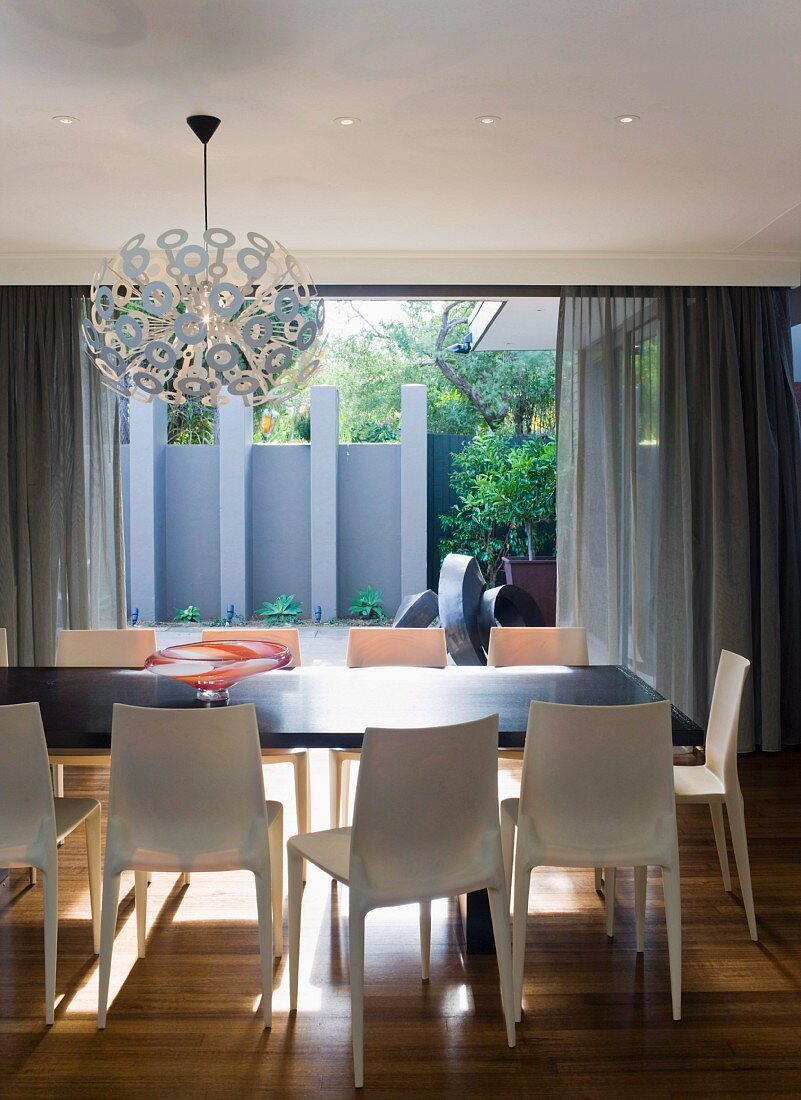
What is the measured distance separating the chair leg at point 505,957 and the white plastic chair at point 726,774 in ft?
2.79

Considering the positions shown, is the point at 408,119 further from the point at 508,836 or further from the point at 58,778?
the point at 58,778

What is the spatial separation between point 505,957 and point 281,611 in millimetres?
7662

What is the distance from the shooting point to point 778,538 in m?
5.29

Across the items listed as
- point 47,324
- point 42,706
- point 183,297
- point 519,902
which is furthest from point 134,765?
point 47,324

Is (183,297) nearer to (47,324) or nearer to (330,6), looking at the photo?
(330,6)

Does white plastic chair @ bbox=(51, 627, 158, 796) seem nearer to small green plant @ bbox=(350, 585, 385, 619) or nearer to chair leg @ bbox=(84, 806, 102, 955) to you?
chair leg @ bbox=(84, 806, 102, 955)

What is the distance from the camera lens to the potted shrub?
8.82 metres

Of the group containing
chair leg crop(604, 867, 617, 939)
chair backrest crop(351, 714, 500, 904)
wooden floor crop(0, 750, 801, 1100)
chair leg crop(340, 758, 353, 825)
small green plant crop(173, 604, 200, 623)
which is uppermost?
chair backrest crop(351, 714, 500, 904)

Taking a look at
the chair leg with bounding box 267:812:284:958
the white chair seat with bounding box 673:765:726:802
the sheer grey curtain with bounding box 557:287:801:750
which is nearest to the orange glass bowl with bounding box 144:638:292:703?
the chair leg with bounding box 267:812:284:958

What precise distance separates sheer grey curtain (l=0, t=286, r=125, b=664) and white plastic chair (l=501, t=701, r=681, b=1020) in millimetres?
3230

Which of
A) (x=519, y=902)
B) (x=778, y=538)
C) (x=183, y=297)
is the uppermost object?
(x=183, y=297)

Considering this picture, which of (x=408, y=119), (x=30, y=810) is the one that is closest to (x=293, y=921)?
(x=30, y=810)

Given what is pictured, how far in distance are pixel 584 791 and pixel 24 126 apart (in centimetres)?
265

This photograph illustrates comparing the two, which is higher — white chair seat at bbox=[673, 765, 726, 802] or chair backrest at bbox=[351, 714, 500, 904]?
chair backrest at bbox=[351, 714, 500, 904]
